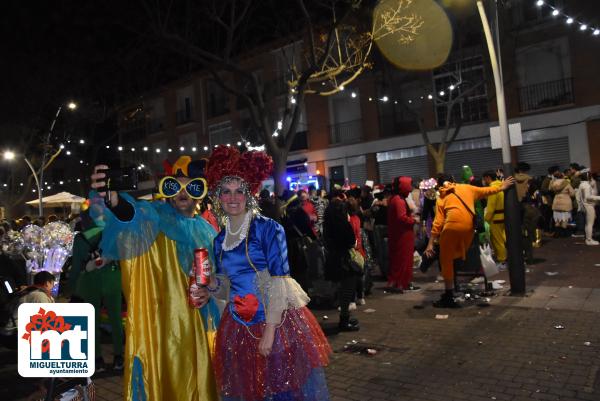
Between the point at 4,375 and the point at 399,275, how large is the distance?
5.79 m

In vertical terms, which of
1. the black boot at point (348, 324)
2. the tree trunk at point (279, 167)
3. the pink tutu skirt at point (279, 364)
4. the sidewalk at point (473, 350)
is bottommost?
the sidewalk at point (473, 350)

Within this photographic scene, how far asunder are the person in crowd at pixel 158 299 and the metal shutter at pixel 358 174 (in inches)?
922

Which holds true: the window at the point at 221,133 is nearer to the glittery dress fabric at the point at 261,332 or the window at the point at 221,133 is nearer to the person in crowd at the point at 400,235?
the person in crowd at the point at 400,235

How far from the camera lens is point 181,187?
3.27 meters

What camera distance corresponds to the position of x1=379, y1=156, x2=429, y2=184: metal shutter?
2420 centimetres

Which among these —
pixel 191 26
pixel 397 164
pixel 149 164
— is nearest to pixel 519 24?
pixel 397 164

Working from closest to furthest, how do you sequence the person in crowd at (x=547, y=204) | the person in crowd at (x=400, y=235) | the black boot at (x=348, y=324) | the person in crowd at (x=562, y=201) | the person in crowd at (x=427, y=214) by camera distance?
the black boot at (x=348, y=324)
the person in crowd at (x=427, y=214)
the person in crowd at (x=400, y=235)
the person in crowd at (x=562, y=201)
the person in crowd at (x=547, y=204)

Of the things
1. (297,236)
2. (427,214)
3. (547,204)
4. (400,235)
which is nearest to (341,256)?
(297,236)

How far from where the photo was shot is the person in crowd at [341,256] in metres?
6.35

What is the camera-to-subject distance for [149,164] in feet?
131

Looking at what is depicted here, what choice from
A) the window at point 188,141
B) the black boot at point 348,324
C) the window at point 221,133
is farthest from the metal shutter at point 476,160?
the window at point 188,141

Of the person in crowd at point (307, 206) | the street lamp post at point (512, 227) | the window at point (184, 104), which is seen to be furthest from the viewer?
the window at point (184, 104)

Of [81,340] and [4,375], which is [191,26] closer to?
[4,375]

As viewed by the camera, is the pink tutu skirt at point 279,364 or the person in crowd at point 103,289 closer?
the pink tutu skirt at point 279,364
